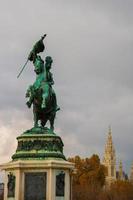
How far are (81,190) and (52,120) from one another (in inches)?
2226

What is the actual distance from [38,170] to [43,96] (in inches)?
134

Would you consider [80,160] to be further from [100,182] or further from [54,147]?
[54,147]

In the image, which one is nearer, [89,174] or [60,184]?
[60,184]

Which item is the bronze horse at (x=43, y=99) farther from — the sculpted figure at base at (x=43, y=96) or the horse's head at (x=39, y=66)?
the horse's head at (x=39, y=66)

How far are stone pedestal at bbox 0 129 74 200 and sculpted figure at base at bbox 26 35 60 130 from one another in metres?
1.25

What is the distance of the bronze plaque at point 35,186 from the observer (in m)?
25.3

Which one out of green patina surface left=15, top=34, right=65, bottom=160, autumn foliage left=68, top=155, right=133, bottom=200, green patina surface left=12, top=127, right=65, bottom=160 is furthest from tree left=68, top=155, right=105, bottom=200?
green patina surface left=12, top=127, right=65, bottom=160

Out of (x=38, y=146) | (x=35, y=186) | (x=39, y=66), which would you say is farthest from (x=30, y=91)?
(x=35, y=186)

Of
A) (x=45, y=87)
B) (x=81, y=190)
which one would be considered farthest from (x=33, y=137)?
(x=81, y=190)

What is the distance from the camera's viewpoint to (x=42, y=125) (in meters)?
27.6

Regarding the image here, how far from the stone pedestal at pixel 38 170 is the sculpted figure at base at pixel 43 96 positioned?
125cm

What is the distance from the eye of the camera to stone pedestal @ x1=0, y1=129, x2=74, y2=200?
2530 centimetres

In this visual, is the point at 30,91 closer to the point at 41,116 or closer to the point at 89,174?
the point at 41,116

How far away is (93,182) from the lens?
89625 millimetres
